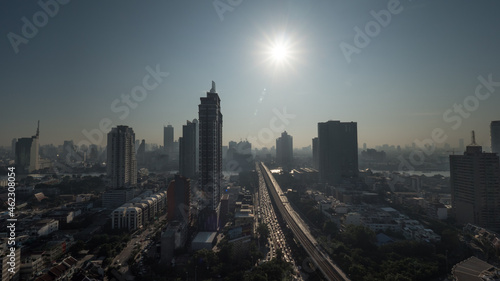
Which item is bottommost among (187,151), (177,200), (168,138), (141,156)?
(177,200)

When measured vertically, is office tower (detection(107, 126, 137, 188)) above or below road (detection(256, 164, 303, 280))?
above

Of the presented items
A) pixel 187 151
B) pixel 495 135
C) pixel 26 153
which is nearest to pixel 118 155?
pixel 187 151

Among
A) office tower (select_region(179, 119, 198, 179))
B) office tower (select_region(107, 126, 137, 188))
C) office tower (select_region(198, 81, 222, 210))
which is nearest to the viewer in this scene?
office tower (select_region(198, 81, 222, 210))

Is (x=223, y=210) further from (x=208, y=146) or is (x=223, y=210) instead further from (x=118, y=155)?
(x=118, y=155)

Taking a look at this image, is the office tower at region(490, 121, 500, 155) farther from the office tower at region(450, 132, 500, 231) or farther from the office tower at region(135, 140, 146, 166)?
the office tower at region(135, 140, 146, 166)

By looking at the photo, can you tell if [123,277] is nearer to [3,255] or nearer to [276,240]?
[3,255]

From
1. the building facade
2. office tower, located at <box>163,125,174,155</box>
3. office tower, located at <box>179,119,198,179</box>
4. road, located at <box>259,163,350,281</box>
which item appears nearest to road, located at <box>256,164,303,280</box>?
road, located at <box>259,163,350,281</box>

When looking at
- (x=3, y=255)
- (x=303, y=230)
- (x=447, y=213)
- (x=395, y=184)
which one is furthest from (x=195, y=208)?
(x=395, y=184)
